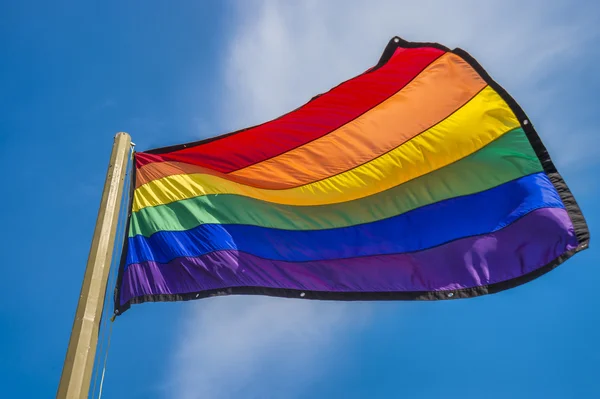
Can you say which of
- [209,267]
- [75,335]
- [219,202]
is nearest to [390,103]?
[219,202]

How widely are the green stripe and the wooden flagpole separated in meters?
0.73

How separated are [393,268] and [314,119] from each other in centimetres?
194

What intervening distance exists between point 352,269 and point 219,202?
160 centimetres

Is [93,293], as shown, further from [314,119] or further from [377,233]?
[314,119]

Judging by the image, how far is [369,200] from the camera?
701cm

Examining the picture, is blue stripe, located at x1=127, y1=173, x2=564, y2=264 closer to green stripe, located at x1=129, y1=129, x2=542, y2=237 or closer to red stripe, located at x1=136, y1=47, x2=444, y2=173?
green stripe, located at x1=129, y1=129, x2=542, y2=237

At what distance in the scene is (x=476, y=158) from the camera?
6.71 metres

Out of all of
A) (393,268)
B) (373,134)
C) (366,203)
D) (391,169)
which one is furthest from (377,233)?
(373,134)

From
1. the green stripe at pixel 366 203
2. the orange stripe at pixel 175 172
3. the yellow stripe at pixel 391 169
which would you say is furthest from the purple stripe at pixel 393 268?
the orange stripe at pixel 175 172

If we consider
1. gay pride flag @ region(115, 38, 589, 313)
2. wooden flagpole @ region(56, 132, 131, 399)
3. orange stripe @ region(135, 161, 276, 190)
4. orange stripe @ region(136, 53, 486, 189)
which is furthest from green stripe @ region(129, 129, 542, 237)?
wooden flagpole @ region(56, 132, 131, 399)

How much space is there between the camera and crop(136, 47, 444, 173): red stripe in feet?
23.4

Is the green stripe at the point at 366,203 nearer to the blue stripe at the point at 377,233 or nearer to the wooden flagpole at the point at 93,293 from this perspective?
the blue stripe at the point at 377,233

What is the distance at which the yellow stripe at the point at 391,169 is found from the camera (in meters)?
6.69

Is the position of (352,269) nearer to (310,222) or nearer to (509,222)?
(310,222)
